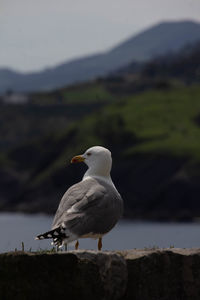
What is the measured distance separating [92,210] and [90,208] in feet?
0.16

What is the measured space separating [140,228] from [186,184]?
96.3 feet

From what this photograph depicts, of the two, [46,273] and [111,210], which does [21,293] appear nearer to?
[46,273]

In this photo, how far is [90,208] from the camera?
497 inches

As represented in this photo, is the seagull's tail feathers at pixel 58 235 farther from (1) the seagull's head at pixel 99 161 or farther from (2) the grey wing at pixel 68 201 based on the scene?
(1) the seagull's head at pixel 99 161

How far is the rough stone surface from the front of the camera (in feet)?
36.5

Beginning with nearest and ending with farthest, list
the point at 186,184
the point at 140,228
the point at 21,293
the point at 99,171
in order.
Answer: the point at 21,293 < the point at 99,171 < the point at 140,228 < the point at 186,184

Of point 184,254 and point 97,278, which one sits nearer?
point 97,278

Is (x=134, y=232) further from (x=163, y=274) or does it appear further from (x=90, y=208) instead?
(x=163, y=274)

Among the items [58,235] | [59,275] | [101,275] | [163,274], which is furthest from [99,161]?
[59,275]

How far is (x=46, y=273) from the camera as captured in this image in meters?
11.2

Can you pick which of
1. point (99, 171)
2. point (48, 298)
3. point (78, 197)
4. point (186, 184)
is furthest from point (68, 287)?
point (186, 184)

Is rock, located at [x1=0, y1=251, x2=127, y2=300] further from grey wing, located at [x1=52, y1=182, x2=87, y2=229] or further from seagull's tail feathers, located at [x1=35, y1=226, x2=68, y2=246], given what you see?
grey wing, located at [x1=52, y1=182, x2=87, y2=229]

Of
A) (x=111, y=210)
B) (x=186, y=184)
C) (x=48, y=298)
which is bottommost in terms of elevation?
(x=48, y=298)

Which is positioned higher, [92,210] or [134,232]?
[134,232]
